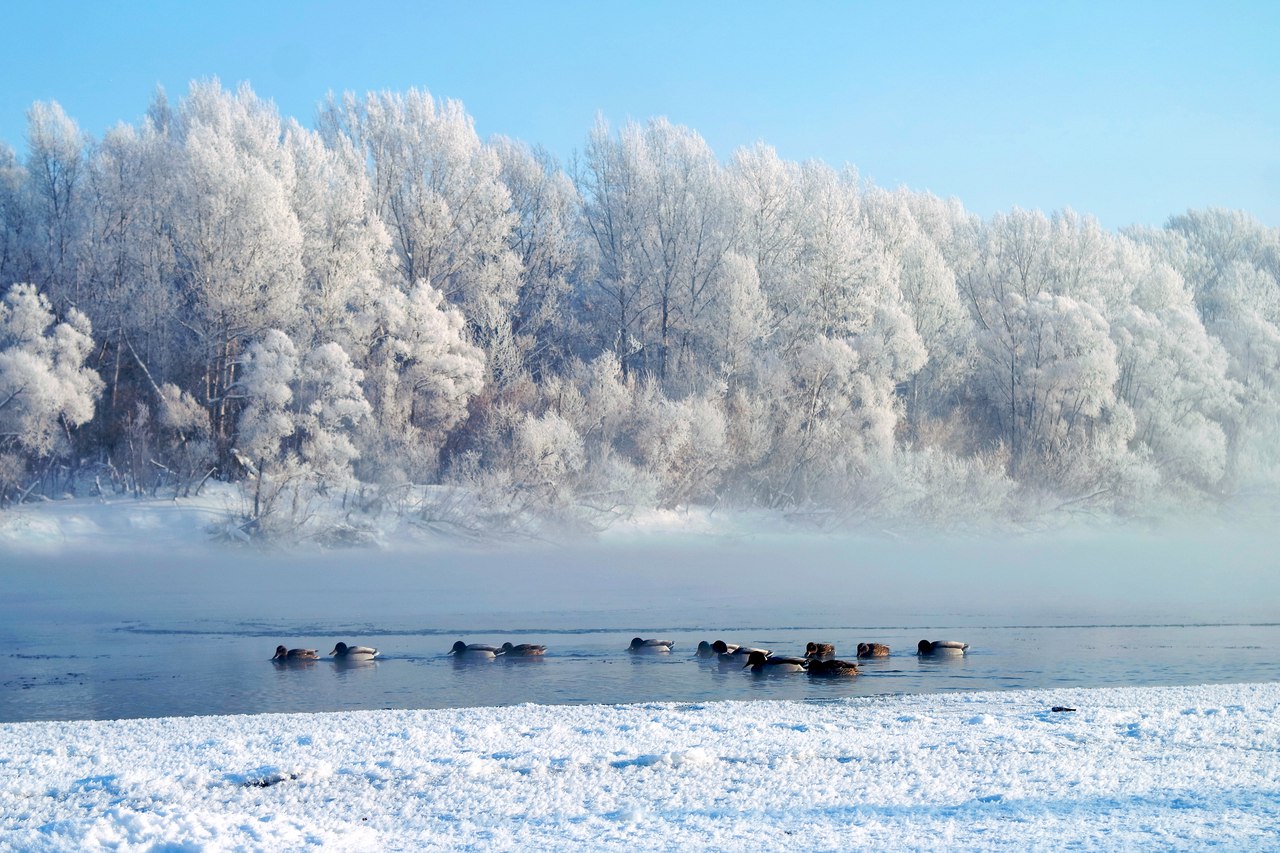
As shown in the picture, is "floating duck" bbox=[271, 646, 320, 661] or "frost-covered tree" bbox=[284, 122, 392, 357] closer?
"floating duck" bbox=[271, 646, 320, 661]

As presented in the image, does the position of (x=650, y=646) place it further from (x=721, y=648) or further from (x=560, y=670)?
(x=560, y=670)

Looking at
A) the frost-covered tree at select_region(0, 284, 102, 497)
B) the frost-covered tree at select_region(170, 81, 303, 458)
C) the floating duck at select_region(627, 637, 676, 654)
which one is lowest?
the floating duck at select_region(627, 637, 676, 654)

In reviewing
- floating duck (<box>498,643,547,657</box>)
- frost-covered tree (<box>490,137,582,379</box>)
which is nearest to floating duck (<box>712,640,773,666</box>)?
floating duck (<box>498,643,547,657</box>)

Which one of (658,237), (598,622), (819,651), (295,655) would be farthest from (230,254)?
(819,651)

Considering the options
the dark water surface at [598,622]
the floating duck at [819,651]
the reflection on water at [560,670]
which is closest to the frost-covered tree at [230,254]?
the dark water surface at [598,622]

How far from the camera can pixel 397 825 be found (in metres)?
5.73

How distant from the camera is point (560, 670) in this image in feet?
42.1

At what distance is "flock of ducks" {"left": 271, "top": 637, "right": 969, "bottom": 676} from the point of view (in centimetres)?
1277

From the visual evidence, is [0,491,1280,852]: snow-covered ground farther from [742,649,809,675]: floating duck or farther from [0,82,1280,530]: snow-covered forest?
[0,82,1280,530]: snow-covered forest

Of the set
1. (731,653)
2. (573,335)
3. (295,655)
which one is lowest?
(295,655)

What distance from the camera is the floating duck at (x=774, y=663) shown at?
1266cm

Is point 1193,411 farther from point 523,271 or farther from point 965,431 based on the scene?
point 523,271

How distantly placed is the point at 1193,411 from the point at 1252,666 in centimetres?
2552

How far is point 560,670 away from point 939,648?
4.63 meters
